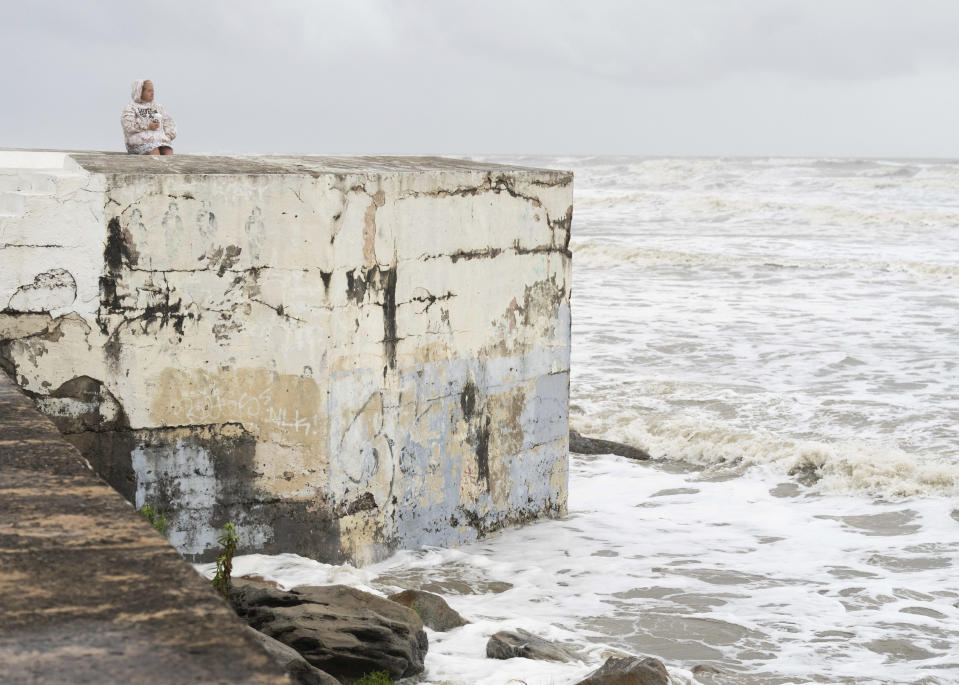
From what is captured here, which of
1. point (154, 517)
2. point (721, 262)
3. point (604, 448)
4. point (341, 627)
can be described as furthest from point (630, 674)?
point (721, 262)

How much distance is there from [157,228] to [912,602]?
3.45 m

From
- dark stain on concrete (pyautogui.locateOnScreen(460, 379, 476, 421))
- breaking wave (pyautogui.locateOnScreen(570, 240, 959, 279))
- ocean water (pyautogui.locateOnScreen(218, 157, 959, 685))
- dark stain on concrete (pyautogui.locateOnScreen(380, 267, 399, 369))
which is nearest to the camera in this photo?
ocean water (pyautogui.locateOnScreen(218, 157, 959, 685))

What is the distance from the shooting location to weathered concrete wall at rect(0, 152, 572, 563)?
4.09 metres

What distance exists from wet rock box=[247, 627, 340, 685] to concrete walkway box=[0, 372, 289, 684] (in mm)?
991

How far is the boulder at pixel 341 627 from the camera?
11.2 ft

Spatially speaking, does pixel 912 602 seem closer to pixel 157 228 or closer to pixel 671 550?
pixel 671 550

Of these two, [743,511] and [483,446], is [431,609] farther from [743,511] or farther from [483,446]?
[743,511]

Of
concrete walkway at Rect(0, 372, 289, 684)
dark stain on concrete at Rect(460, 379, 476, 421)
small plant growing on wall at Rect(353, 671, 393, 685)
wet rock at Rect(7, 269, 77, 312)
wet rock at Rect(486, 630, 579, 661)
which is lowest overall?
wet rock at Rect(486, 630, 579, 661)

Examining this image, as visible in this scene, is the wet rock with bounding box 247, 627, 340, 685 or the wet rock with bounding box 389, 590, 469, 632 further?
the wet rock with bounding box 389, 590, 469, 632

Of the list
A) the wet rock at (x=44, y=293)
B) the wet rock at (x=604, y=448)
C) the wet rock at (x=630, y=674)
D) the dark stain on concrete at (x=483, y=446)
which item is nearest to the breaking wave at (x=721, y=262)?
the wet rock at (x=604, y=448)

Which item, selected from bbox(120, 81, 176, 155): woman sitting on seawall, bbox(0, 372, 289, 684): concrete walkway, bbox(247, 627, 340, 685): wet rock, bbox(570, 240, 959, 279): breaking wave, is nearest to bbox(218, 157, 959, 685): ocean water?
bbox(247, 627, 340, 685): wet rock

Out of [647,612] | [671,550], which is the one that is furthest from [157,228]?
[671,550]

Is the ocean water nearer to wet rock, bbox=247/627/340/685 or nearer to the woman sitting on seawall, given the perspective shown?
wet rock, bbox=247/627/340/685

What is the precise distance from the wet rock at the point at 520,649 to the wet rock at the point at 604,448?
11.3 ft
